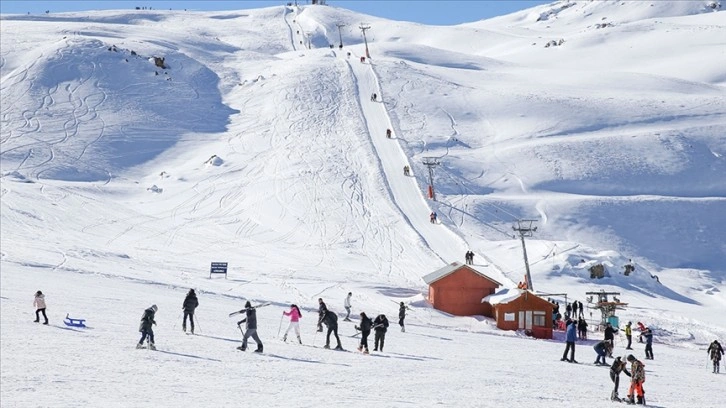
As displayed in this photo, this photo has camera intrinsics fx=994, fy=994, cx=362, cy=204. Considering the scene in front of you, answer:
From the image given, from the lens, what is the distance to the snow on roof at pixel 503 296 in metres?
37.7

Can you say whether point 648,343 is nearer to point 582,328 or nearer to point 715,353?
point 715,353

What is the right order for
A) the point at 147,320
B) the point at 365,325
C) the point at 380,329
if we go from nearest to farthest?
1. the point at 147,320
2. the point at 365,325
3. the point at 380,329

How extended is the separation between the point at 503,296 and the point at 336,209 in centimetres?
2192

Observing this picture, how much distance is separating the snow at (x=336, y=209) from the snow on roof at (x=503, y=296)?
56.2 inches

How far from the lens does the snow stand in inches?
822

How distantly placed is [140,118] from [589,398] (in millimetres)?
70027

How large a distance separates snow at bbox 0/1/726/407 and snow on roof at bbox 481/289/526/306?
1428mm

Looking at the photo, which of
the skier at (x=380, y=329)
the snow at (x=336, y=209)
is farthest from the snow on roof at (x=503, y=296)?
the skier at (x=380, y=329)

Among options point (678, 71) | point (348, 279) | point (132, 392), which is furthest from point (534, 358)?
point (678, 71)

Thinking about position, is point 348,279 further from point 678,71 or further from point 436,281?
point 678,71

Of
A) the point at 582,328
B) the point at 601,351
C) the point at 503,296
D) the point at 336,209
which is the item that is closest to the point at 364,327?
the point at 601,351

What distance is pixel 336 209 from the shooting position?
2330 inches

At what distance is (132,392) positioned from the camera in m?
17.0

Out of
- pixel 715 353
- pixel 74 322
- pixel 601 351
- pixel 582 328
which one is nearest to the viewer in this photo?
pixel 74 322
